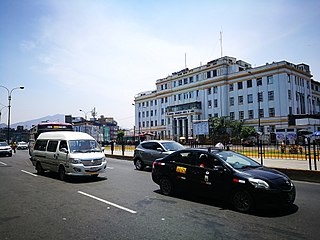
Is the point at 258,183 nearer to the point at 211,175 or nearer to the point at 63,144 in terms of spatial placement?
the point at 211,175

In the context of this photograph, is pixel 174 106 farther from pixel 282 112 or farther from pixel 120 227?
pixel 120 227

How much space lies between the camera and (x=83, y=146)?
37.8ft

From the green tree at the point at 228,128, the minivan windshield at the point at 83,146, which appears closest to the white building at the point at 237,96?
the green tree at the point at 228,128

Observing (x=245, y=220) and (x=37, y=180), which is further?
(x=37, y=180)

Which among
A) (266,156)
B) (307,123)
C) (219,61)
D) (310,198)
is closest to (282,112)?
(307,123)

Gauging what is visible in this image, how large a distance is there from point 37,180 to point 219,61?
60.9m

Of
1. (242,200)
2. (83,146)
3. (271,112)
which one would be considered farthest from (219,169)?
(271,112)

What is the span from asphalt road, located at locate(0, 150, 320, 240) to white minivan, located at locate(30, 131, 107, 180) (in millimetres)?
1686

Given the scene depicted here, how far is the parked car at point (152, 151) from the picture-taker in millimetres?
13562

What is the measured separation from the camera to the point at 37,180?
1130cm

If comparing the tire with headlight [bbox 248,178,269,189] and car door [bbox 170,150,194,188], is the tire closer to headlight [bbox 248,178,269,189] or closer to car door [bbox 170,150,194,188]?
car door [bbox 170,150,194,188]

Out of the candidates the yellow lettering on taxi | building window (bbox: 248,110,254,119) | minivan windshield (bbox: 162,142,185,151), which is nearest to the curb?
minivan windshield (bbox: 162,142,185,151)

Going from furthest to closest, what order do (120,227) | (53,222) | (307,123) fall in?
(307,123), (53,222), (120,227)

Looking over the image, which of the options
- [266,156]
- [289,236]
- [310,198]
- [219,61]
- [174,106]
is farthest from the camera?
[174,106]
